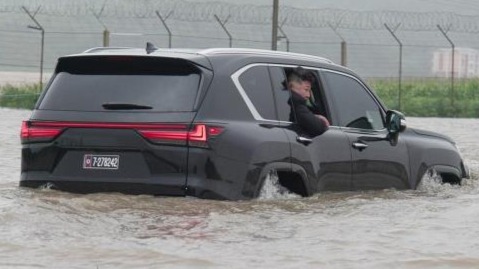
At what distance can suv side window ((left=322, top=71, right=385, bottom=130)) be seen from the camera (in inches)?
421

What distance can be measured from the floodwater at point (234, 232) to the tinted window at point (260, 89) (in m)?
0.62

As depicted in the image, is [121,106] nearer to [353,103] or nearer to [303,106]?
[303,106]

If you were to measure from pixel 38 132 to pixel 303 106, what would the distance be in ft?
6.74

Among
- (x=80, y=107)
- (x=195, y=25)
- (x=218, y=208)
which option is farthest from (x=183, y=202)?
(x=195, y=25)

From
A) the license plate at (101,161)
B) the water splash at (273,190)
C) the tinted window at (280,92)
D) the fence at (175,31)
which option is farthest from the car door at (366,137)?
the fence at (175,31)

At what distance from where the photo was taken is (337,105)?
10.7 meters

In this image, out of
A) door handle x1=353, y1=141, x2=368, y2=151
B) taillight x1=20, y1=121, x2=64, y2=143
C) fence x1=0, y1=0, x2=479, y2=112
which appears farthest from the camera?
fence x1=0, y1=0, x2=479, y2=112

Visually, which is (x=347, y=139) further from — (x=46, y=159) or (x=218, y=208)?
(x=46, y=159)

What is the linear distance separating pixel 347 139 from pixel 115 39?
42779 mm

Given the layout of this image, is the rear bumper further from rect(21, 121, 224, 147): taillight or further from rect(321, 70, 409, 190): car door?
rect(321, 70, 409, 190): car door

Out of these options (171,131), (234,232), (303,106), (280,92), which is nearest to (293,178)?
(303,106)

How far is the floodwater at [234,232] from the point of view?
7.66m

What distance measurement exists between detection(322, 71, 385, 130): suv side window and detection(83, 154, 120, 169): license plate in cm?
219

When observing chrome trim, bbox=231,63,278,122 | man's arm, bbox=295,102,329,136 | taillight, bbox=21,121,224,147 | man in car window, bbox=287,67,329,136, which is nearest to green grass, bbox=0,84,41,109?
man in car window, bbox=287,67,329,136
